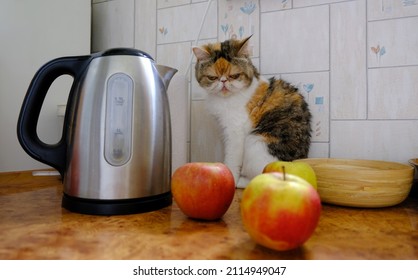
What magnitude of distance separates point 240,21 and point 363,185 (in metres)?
0.69

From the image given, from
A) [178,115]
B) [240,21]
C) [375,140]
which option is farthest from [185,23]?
[375,140]

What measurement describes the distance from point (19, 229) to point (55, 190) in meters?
0.33

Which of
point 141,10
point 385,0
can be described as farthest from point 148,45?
point 385,0

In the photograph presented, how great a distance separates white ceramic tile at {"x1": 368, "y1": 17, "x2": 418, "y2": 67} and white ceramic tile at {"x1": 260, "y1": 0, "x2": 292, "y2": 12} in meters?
0.26

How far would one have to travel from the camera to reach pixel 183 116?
0.88 metres

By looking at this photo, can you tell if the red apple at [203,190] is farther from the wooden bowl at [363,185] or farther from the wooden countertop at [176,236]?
the wooden bowl at [363,185]

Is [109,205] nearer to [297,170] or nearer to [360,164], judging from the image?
[297,170]

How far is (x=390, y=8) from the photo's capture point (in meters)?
0.82

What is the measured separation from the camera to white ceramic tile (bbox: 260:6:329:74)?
902 mm

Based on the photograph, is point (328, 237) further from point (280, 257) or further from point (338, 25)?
point (338, 25)

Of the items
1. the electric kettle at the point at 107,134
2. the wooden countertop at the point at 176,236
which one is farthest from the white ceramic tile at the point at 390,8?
the electric kettle at the point at 107,134

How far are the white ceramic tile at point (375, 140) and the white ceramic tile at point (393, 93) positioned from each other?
27 mm

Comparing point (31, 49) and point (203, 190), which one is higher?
point (31, 49)

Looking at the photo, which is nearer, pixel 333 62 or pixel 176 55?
pixel 333 62
